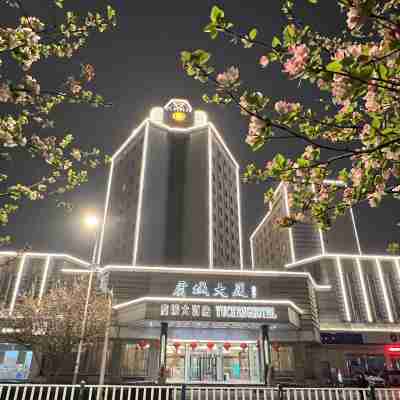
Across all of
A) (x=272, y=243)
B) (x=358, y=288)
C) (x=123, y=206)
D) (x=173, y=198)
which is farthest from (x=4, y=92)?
(x=272, y=243)

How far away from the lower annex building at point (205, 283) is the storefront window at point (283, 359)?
0.09 meters

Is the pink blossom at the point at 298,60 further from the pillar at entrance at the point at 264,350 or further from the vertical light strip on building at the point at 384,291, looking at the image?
the vertical light strip on building at the point at 384,291

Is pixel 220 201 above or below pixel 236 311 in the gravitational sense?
above

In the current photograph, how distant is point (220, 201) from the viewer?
201ft

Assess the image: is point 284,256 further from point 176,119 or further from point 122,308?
point 122,308

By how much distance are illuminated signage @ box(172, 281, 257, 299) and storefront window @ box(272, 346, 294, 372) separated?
560 centimetres

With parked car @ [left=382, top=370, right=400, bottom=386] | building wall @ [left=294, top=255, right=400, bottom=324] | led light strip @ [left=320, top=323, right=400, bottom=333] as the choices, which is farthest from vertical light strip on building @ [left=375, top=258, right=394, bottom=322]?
parked car @ [left=382, top=370, right=400, bottom=386]

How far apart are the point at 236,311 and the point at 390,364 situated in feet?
91.4

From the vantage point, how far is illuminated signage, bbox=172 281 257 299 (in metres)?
32.1

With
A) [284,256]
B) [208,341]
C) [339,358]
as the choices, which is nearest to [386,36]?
[208,341]

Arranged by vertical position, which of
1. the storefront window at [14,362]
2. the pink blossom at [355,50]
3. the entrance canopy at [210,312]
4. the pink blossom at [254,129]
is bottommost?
the storefront window at [14,362]

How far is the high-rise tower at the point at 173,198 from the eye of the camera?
1935 inches

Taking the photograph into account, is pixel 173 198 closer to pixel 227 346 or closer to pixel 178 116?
pixel 178 116

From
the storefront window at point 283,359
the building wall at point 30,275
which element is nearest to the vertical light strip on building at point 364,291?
the storefront window at point 283,359
